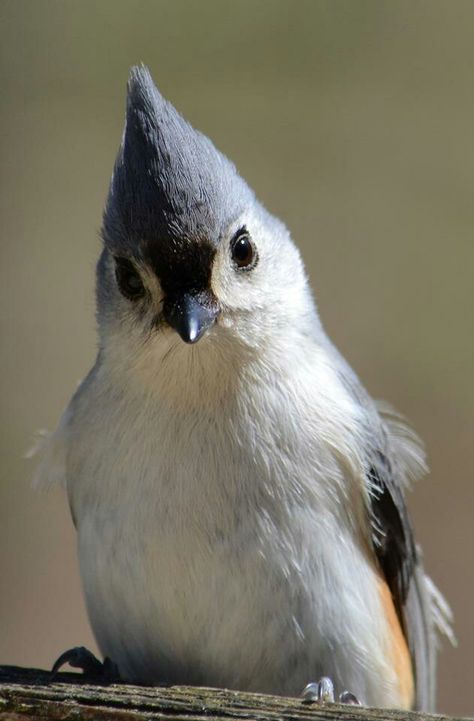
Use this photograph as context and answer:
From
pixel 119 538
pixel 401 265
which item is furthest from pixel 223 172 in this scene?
pixel 401 265

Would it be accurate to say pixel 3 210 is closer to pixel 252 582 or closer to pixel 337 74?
pixel 337 74

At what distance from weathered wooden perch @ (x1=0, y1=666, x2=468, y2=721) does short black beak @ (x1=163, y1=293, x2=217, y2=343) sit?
46 cm

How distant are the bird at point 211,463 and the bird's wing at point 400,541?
0.03m

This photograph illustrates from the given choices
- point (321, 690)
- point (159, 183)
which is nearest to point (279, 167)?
point (159, 183)

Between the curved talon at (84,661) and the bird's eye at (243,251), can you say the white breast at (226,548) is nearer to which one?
the curved talon at (84,661)

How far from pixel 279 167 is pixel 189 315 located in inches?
55.2

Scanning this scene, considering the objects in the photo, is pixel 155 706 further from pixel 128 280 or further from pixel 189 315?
pixel 128 280

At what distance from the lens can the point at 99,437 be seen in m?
1.88

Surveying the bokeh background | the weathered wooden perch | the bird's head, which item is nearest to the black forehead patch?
the bird's head

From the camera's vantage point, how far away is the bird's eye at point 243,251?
186 centimetres

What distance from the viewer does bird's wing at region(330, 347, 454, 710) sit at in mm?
2002

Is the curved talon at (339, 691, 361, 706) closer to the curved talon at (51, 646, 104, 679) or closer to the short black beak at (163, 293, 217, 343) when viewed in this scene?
the curved talon at (51, 646, 104, 679)

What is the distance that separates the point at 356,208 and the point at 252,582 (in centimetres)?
148

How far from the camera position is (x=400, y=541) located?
80.8 inches
